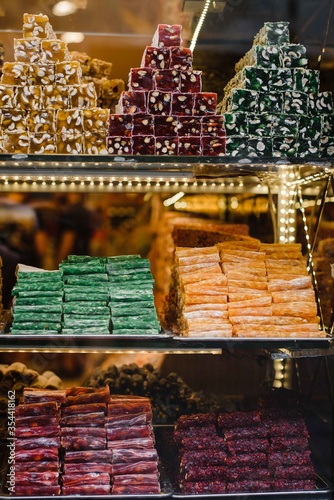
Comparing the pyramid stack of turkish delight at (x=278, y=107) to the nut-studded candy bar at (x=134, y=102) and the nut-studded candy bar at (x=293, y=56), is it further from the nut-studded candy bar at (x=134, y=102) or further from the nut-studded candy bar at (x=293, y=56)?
the nut-studded candy bar at (x=134, y=102)

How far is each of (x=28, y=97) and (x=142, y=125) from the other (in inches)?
21.7

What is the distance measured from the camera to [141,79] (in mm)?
3352

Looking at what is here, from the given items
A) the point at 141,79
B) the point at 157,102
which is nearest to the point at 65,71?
the point at 141,79

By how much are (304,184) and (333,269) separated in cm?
70

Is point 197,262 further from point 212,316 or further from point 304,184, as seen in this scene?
point 304,184

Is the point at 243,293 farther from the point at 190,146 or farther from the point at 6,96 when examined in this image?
the point at 6,96

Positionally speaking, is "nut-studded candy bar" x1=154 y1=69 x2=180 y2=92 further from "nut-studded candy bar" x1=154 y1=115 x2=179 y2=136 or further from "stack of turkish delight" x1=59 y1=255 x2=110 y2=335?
"stack of turkish delight" x1=59 y1=255 x2=110 y2=335

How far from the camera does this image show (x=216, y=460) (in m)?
3.37

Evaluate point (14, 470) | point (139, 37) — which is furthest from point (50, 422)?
point (139, 37)

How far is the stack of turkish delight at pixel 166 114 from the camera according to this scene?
130 inches

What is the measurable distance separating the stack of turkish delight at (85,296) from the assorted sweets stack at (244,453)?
670 millimetres

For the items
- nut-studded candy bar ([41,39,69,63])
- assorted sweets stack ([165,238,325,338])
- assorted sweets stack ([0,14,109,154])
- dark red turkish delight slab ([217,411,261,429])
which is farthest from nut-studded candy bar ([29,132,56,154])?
dark red turkish delight slab ([217,411,261,429])

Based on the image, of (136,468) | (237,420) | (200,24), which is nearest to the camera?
(136,468)

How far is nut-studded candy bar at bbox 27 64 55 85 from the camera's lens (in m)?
3.37
